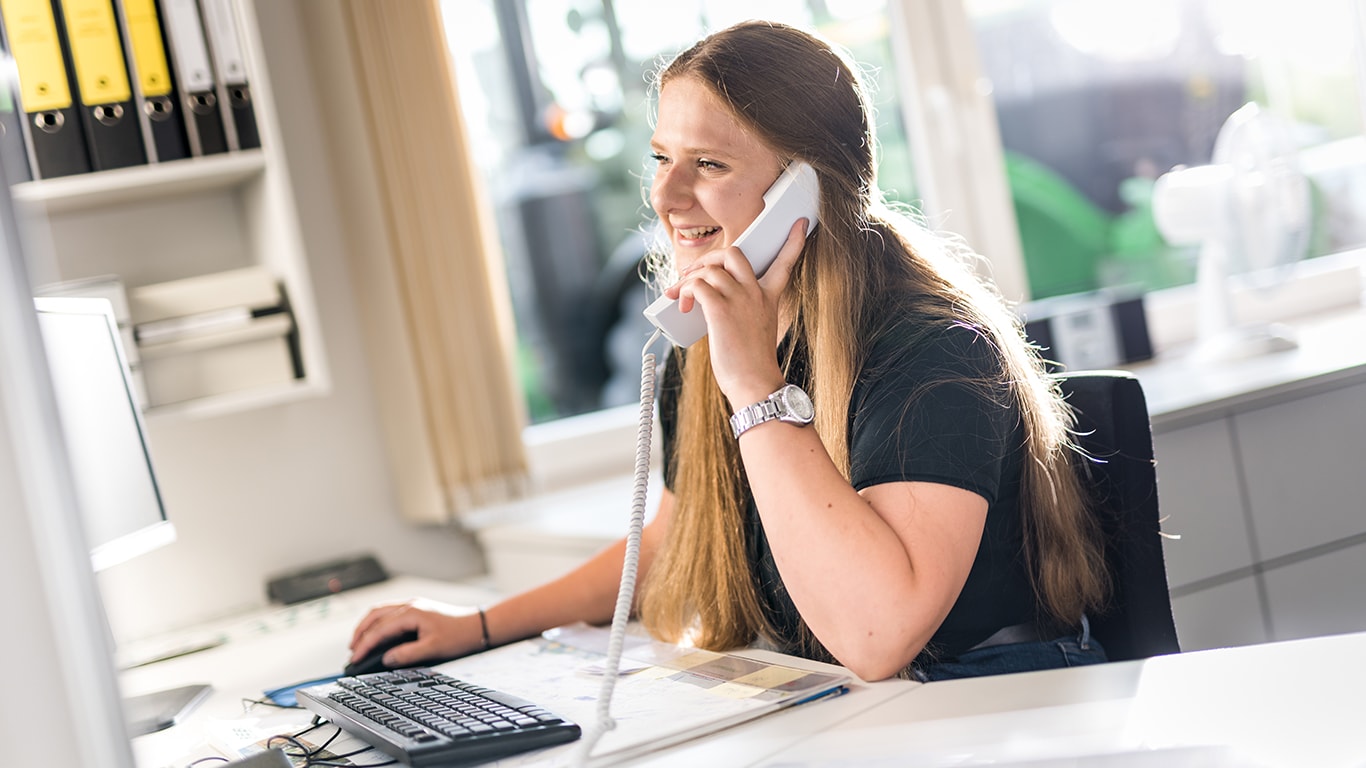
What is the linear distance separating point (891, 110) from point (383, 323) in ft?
4.49

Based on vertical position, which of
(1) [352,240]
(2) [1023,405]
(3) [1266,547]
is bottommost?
(3) [1266,547]

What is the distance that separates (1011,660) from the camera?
115 cm

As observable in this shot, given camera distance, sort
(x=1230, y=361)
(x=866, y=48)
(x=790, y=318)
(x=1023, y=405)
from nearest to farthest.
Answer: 1. (x=1023, y=405)
2. (x=790, y=318)
3. (x=1230, y=361)
4. (x=866, y=48)

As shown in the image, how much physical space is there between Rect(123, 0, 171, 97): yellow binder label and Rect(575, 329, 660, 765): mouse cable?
1086 millimetres

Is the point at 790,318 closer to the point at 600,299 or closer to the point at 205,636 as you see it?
the point at 205,636

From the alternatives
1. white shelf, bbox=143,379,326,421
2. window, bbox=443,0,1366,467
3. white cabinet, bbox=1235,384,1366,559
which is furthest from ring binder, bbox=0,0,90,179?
white cabinet, bbox=1235,384,1366,559

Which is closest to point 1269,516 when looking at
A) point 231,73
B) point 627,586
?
point 627,586

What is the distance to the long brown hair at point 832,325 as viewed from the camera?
3.91ft

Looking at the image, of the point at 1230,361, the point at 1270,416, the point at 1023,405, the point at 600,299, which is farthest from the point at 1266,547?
the point at 600,299

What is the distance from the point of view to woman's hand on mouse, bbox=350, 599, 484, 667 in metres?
1.30

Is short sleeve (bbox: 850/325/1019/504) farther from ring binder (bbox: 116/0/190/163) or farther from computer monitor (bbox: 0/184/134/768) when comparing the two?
ring binder (bbox: 116/0/190/163)

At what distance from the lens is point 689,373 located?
142 centimetres

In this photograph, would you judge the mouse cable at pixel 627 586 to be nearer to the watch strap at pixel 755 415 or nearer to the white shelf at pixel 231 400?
the watch strap at pixel 755 415

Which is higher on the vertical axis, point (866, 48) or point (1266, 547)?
point (866, 48)
